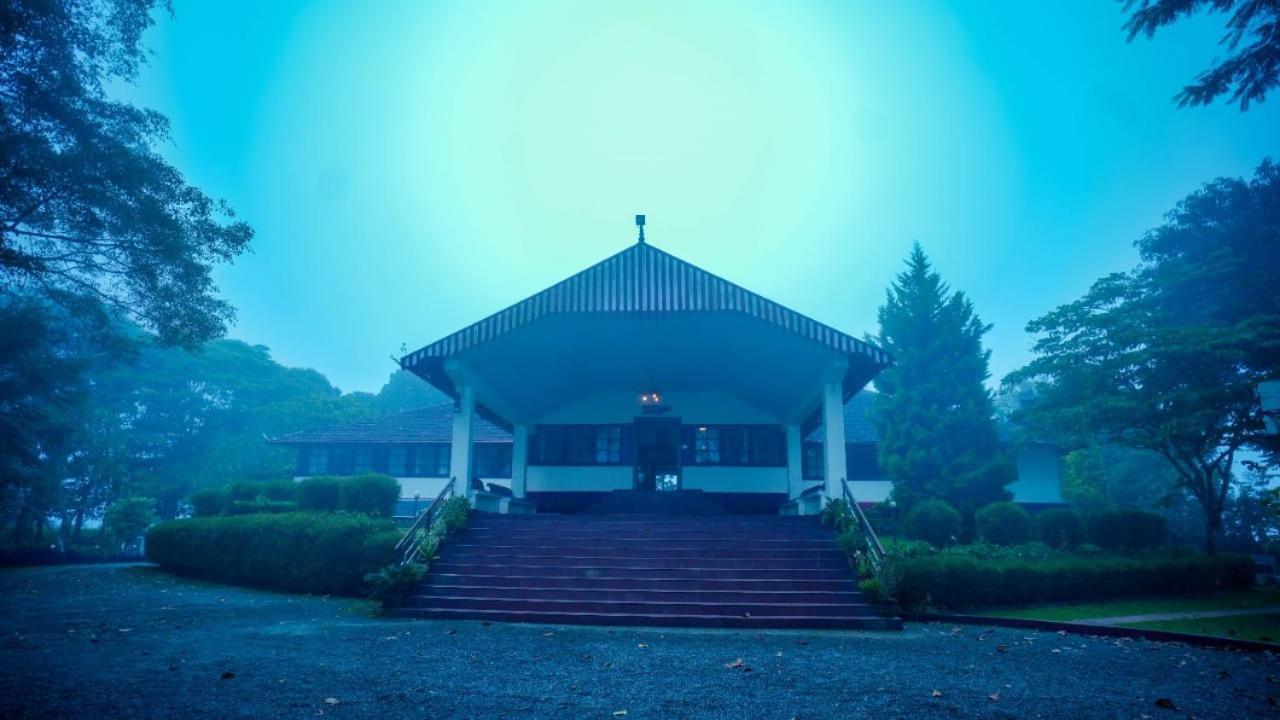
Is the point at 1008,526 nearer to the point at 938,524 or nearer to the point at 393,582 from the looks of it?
the point at 938,524

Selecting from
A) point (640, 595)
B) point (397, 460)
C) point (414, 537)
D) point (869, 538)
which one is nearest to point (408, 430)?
point (397, 460)

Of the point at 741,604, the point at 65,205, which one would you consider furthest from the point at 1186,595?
the point at 65,205

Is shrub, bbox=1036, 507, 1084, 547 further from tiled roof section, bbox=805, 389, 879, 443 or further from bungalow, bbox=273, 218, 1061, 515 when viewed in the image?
tiled roof section, bbox=805, 389, 879, 443

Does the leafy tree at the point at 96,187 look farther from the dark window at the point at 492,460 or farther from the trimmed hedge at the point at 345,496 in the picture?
the dark window at the point at 492,460

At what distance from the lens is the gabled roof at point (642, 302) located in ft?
46.4

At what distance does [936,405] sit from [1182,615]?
42.2ft

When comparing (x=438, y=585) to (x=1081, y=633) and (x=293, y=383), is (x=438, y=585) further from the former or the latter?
(x=293, y=383)

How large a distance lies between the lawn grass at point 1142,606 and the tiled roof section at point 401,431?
24710 mm

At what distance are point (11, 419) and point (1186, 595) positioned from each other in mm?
34867

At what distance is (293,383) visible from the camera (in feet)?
163

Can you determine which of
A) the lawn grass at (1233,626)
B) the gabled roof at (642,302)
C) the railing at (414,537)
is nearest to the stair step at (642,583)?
the railing at (414,537)

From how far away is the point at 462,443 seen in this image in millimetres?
15578

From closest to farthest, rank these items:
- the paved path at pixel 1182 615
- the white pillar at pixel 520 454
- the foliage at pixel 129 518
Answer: the paved path at pixel 1182 615, the white pillar at pixel 520 454, the foliage at pixel 129 518

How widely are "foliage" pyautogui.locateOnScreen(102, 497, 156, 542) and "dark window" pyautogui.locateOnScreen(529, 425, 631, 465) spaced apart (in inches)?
709
